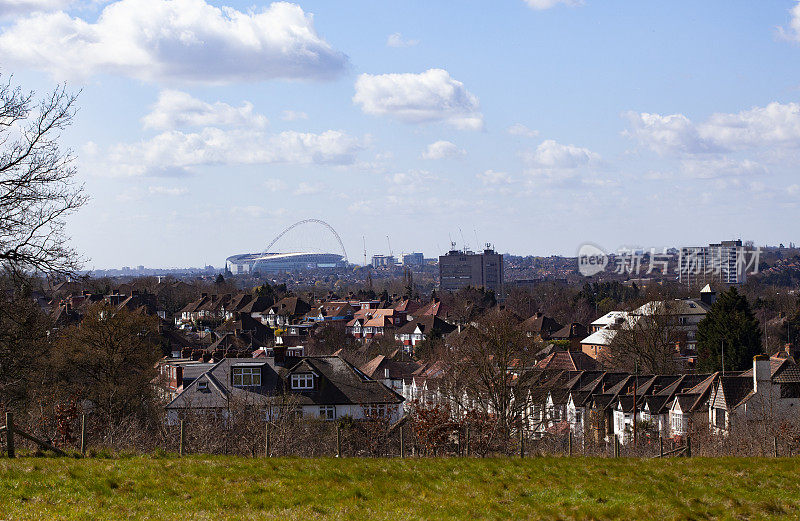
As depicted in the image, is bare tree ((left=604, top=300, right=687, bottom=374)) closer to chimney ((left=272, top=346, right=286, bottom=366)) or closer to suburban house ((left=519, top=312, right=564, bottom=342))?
chimney ((left=272, top=346, right=286, bottom=366))

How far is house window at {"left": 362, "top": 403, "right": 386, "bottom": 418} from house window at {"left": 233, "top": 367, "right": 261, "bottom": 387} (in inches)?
226

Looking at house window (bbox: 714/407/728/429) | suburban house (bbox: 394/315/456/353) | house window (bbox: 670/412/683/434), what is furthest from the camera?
A: suburban house (bbox: 394/315/456/353)

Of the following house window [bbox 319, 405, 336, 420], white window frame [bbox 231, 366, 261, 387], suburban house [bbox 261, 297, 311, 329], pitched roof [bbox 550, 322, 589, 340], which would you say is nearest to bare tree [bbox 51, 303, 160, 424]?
white window frame [bbox 231, 366, 261, 387]

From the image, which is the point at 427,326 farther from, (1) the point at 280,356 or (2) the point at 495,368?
(2) the point at 495,368

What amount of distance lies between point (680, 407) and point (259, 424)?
24.4m

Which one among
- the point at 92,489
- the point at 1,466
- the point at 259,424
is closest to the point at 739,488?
the point at 92,489

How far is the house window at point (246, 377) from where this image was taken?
4119 cm

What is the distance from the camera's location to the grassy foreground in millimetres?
12680

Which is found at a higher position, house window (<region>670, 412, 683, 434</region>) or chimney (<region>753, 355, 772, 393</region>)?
chimney (<region>753, 355, 772, 393</region>)

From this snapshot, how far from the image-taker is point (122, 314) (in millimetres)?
44031

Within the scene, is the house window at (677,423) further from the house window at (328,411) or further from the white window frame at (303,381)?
the white window frame at (303,381)

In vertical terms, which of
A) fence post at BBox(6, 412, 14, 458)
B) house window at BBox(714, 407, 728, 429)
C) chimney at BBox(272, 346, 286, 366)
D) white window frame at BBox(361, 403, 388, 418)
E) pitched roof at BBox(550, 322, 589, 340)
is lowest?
house window at BBox(714, 407, 728, 429)

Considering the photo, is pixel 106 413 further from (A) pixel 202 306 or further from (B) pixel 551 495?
(A) pixel 202 306

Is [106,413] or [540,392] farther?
[540,392]
